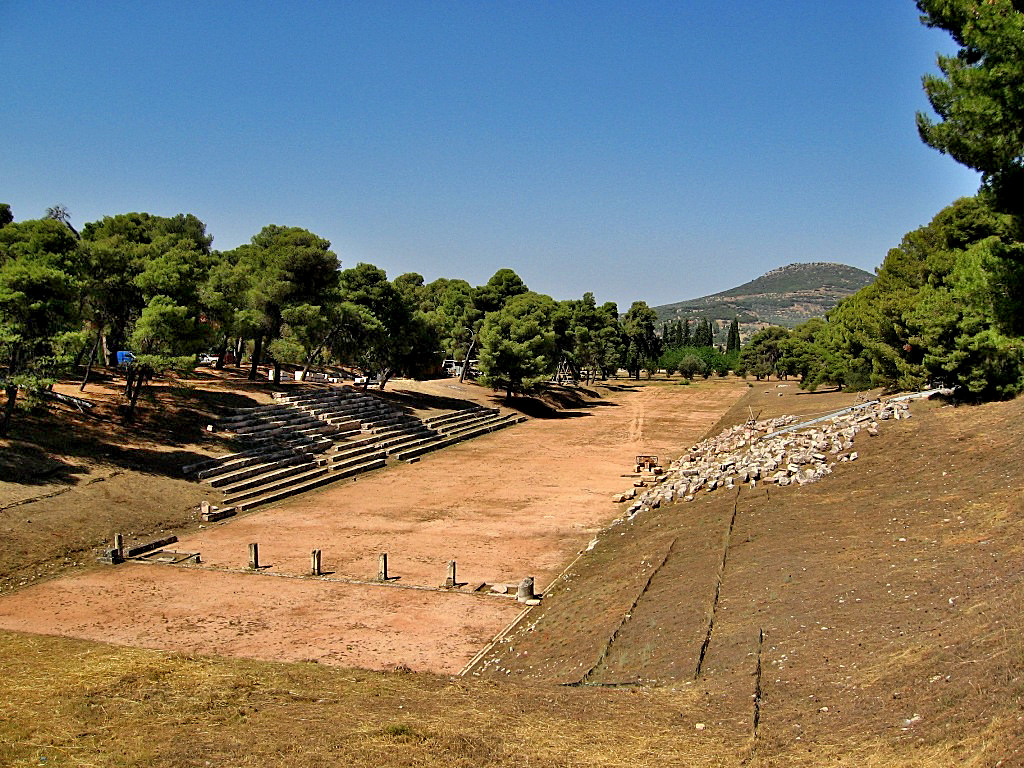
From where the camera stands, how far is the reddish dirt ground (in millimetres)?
14312

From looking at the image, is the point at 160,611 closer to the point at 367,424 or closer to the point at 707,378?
the point at 367,424

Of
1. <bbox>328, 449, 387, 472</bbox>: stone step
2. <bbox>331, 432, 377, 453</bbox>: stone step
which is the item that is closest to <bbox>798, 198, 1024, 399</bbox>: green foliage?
<bbox>328, 449, 387, 472</bbox>: stone step

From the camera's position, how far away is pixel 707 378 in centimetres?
11888

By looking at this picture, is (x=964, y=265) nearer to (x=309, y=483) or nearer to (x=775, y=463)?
(x=775, y=463)

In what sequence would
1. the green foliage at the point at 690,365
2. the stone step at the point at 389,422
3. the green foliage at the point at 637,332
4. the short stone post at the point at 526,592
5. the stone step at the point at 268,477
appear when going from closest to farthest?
the short stone post at the point at 526,592, the stone step at the point at 268,477, the stone step at the point at 389,422, the green foliage at the point at 690,365, the green foliage at the point at 637,332

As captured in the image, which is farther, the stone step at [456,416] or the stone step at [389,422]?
the stone step at [456,416]

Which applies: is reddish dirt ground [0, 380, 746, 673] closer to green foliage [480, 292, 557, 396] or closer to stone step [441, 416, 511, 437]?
stone step [441, 416, 511, 437]

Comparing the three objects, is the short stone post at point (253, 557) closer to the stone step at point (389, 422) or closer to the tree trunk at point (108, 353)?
the stone step at point (389, 422)

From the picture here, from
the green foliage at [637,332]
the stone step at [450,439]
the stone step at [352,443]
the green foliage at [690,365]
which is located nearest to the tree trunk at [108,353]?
the stone step at [352,443]

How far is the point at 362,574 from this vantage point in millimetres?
19016

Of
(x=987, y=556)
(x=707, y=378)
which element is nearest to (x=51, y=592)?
(x=987, y=556)

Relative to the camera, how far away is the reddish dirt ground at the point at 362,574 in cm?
1431

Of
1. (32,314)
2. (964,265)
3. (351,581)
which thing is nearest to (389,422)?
(32,314)

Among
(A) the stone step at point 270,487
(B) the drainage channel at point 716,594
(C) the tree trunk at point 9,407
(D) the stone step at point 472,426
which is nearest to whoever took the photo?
(B) the drainage channel at point 716,594
